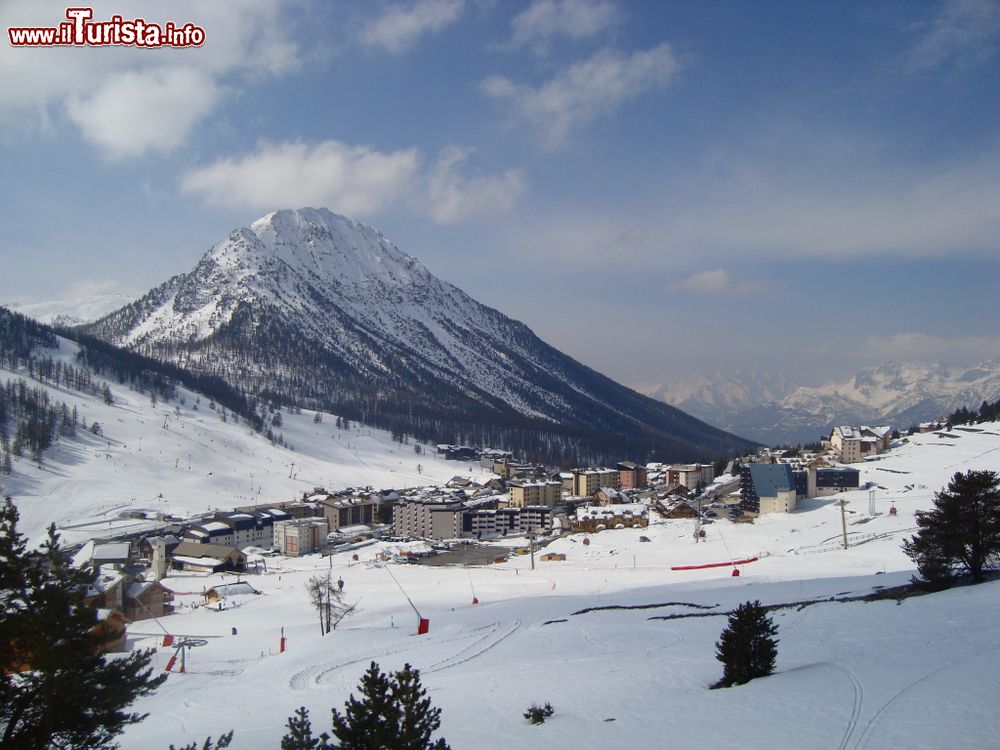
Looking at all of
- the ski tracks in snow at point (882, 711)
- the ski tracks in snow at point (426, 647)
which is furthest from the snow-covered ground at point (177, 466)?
the ski tracks in snow at point (882, 711)

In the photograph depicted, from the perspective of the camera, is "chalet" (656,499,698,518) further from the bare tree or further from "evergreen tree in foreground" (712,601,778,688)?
"evergreen tree in foreground" (712,601,778,688)

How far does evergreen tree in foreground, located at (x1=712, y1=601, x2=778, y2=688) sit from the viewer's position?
16266 mm

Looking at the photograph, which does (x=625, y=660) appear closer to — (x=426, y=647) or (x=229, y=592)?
(x=426, y=647)

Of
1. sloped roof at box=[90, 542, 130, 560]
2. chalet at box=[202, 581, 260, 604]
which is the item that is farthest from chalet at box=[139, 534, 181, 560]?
chalet at box=[202, 581, 260, 604]

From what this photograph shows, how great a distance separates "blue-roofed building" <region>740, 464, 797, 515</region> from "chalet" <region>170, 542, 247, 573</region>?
5642 centimetres

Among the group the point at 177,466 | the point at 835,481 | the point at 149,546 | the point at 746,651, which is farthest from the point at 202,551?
the point at 835,481

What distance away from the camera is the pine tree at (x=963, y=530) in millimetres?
25750

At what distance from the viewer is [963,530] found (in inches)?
1024

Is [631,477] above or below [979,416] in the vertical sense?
below

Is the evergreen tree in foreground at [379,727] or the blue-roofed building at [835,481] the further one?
the blue-roofed building at [835,481]

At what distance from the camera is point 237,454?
132m

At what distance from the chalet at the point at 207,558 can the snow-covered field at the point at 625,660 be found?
56.8ft

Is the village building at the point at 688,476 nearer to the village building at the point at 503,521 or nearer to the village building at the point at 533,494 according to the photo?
the village building at the point at 533,494

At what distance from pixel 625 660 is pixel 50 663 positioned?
50.8 feet
